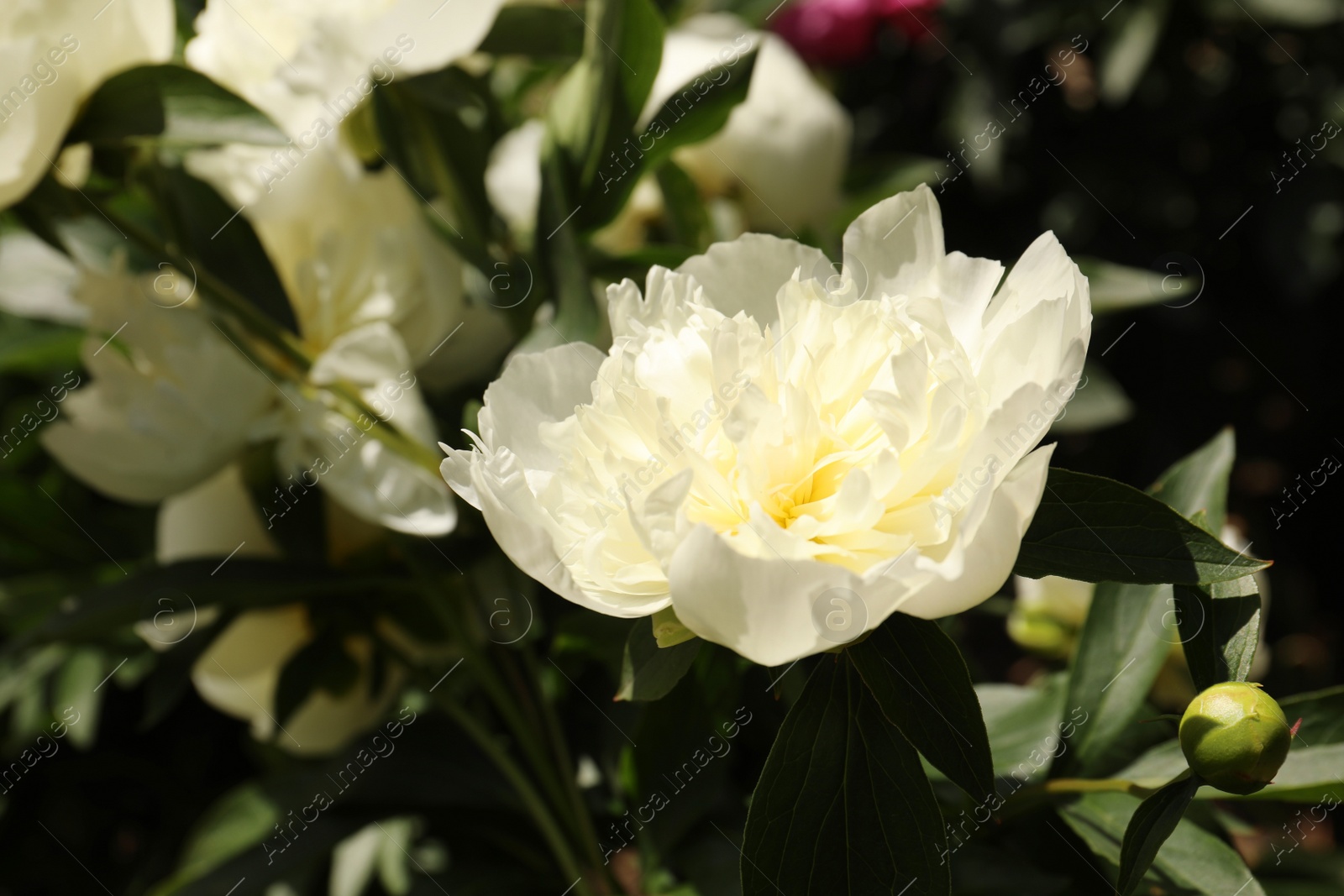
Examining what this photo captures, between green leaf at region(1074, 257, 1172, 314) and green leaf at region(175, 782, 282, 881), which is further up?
green leaf at region(175, 782, 282, 881)

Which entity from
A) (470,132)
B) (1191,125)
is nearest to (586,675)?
(470,132)

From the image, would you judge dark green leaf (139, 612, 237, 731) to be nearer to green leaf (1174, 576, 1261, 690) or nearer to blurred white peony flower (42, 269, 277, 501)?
blurred white peony flower (42, 269, 277, 501)

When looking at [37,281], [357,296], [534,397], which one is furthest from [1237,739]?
[37,281]

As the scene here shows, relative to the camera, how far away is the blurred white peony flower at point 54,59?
523 millimetres

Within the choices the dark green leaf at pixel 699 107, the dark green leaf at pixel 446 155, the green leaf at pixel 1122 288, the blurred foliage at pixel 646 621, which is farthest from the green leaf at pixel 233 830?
the green leaf at pixel 1122 288

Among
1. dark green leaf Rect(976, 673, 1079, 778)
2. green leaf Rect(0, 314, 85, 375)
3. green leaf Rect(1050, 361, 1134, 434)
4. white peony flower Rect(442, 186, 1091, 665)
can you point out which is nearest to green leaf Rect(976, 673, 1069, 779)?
dark green leaf Rect(976, 673, 1079, 778)

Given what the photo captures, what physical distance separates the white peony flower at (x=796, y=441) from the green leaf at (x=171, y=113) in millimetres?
287

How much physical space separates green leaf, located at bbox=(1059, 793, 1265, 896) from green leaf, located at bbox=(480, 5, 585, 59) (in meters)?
0.53

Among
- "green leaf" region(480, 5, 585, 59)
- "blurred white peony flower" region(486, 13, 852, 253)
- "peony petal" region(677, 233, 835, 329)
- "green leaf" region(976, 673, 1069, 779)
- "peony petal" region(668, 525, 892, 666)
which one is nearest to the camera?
"peony petal" region(668, 525, 892, 666)

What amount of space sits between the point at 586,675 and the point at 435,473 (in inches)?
8.4

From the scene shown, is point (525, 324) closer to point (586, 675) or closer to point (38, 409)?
point (586, 675)

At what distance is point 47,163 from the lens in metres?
0.56

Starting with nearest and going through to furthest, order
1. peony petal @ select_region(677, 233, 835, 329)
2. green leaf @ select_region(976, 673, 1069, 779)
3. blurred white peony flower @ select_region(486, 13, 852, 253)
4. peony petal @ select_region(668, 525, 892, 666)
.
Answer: peony petal @ select_region(668, 525, 892, 666) < peony petal @ select_region(677, 233, 835, 329) < green leaf @ select_region(976, 673, 1069, 779) < blurred white peony flower @ select_region(486, 13, 852, 253)

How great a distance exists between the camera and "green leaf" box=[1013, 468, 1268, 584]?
13.8 inches
